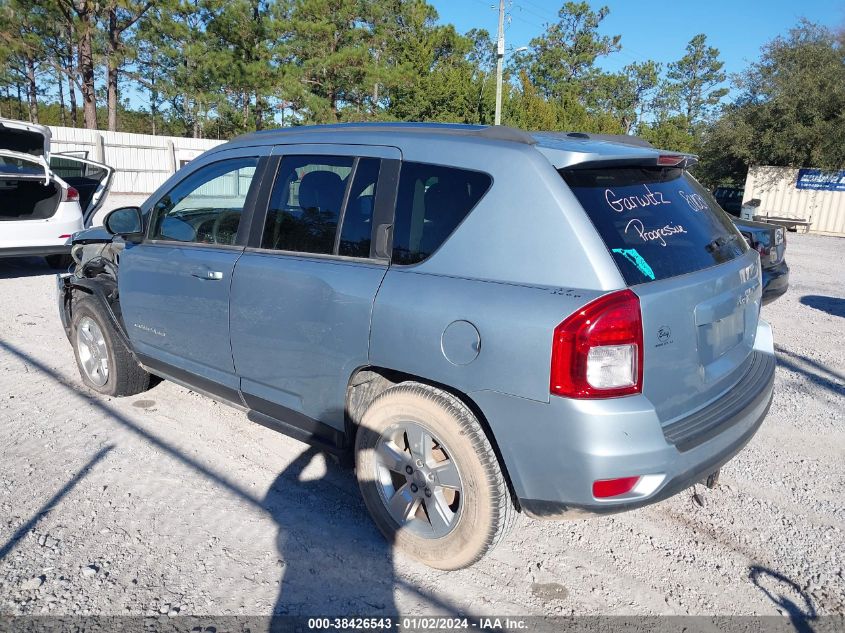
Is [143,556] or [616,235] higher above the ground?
[616,235]

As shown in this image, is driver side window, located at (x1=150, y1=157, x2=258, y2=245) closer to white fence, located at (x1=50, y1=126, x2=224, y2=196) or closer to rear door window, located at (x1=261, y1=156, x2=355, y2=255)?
rear door window, located at (x1=261, y1=156, x2=355, y2=255)

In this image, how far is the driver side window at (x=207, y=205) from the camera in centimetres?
360

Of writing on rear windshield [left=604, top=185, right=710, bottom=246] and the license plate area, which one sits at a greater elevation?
writing on rear windshield [left=604, top=185, right=710, bottom=246]

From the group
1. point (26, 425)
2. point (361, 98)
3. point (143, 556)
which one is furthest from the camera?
point (361, 98)

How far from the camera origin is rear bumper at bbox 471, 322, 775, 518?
2.24 metres

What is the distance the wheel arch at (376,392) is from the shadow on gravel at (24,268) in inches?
308

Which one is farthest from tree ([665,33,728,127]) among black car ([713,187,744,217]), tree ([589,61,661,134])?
black car ([713,187,744,217])

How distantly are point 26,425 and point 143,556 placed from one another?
1871 millimetres

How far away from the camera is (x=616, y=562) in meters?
2.92

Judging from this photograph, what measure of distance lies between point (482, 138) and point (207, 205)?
2051 millimetres

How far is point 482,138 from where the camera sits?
106 inches

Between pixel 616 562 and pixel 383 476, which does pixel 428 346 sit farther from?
pixel 616 562

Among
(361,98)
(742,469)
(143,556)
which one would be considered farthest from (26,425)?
(361,98)

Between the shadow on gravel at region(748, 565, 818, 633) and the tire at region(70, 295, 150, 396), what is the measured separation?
13.0 ft
